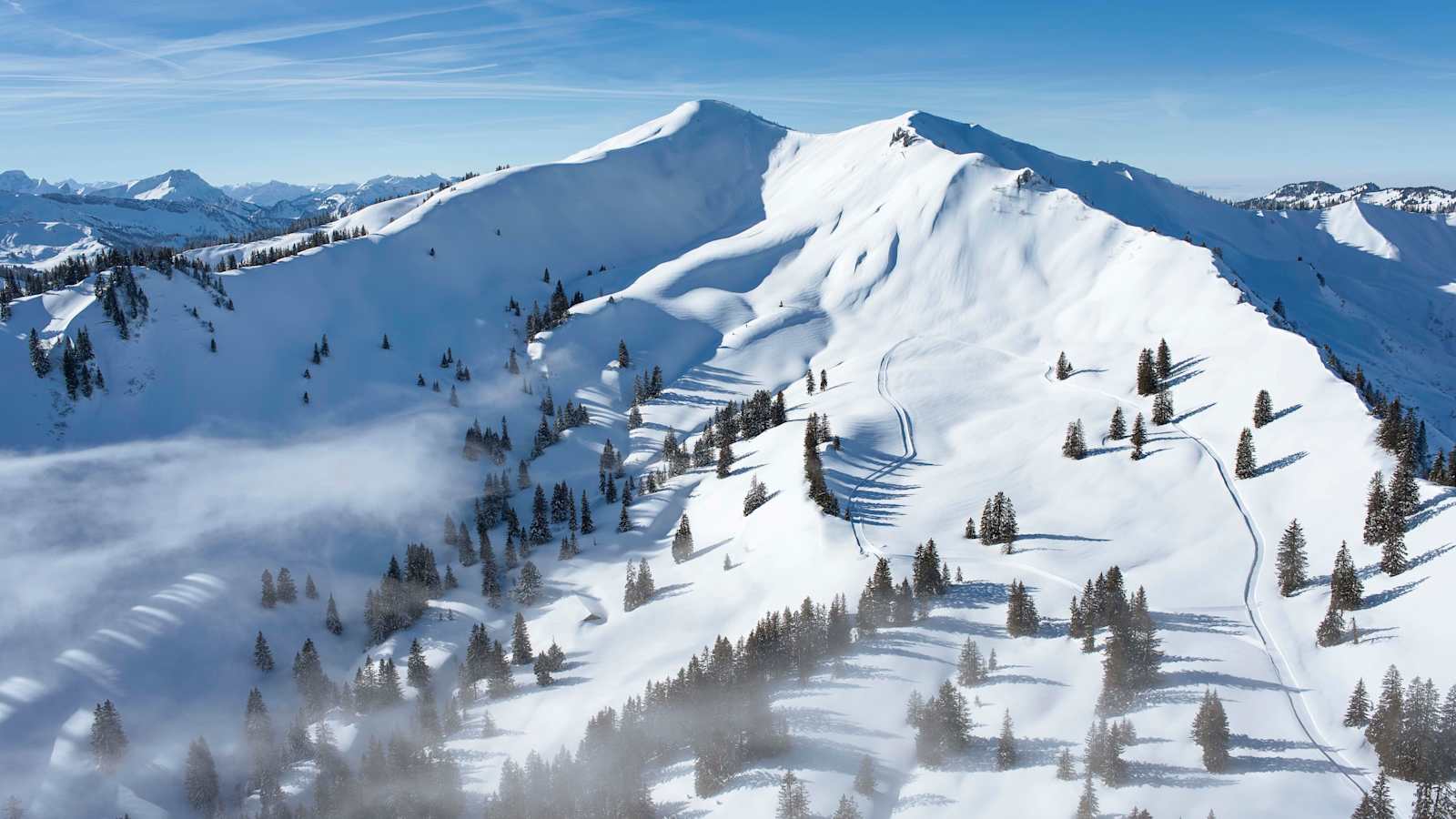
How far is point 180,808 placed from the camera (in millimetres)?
82438

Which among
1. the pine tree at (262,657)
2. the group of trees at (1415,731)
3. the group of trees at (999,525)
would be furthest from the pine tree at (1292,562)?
the pine tree at (262,657)

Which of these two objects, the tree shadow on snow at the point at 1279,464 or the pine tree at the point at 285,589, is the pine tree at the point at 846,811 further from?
the pine tree at the point at 285,589

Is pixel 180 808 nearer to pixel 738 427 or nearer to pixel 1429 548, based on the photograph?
pixel 738 427

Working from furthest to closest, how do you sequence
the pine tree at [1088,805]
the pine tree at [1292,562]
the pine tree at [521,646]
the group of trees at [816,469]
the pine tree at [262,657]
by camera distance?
1. the pine tree at [262,657]
2. the group of trees at [816,469]
3. the pine tree at [521,646]
4. the pine tree at [1292,562]
5. the pine tree at [1088,805]

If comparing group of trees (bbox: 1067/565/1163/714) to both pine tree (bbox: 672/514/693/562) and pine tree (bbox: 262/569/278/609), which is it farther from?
pine tree (bbox: 262/569/278/609)

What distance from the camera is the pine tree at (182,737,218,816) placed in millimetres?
82438

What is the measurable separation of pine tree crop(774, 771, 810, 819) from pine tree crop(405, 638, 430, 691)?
57.2 meters

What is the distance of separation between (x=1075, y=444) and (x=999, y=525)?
77.4 ft

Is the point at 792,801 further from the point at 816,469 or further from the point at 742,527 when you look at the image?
the point at 816,469

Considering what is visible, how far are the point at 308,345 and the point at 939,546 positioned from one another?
15100cm

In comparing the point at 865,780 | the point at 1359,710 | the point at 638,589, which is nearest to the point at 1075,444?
the point at 1359,710

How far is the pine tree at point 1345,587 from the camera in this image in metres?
61.4

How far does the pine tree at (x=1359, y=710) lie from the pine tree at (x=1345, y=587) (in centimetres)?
1142

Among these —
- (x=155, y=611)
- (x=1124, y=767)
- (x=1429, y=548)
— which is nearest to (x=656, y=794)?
(x=1124, y=767)
